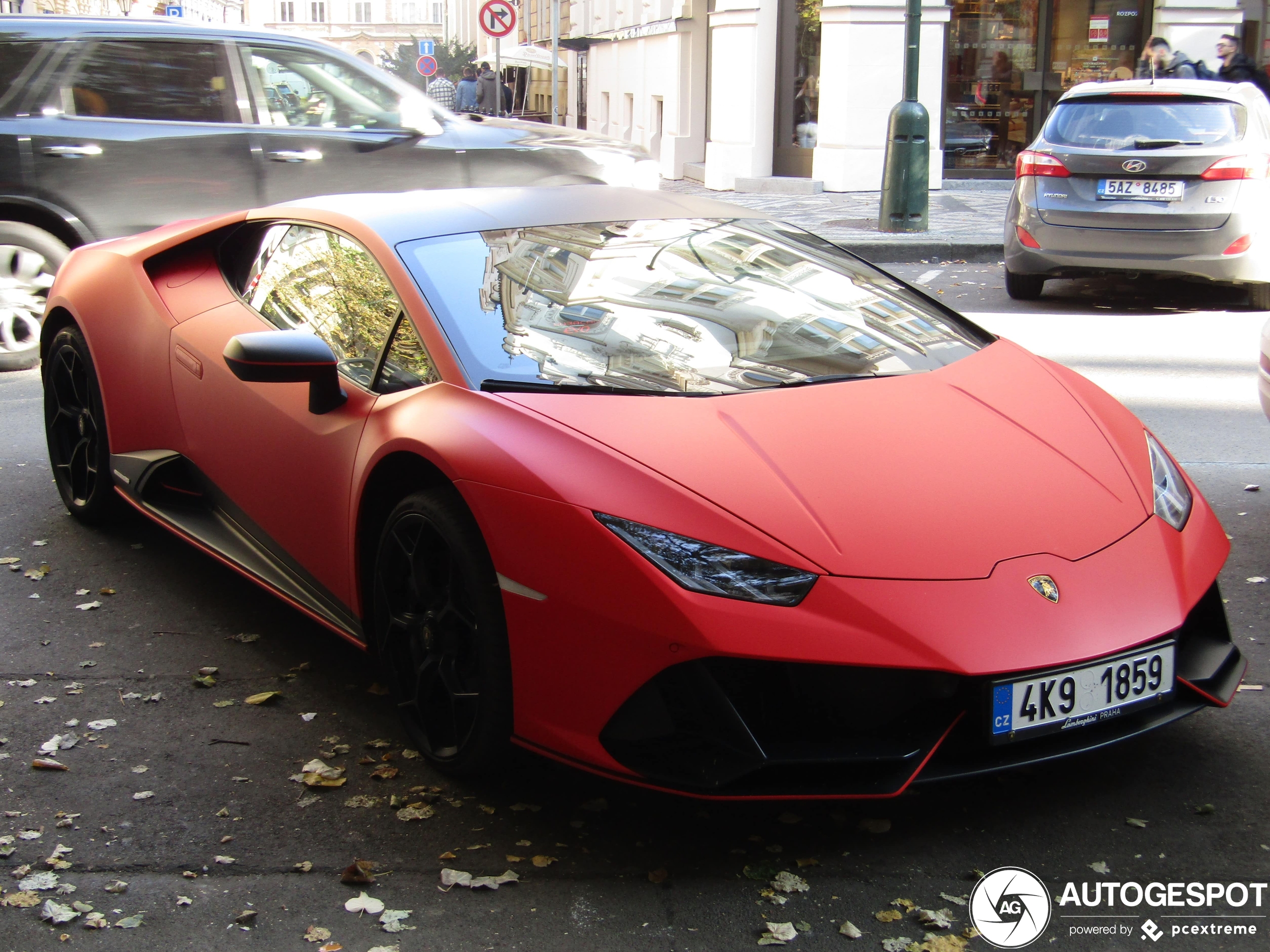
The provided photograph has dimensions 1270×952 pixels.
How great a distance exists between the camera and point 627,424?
2922mm

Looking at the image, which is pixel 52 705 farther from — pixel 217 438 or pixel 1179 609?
pixel 1179 609

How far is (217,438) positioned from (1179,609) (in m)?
2.60

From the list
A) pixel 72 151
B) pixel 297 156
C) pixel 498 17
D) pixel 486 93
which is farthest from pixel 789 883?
pixel 486 93

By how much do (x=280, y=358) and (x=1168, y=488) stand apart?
208 cm

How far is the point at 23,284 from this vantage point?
7723 mm

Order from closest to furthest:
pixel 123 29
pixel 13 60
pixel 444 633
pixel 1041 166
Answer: pixel 444 633 → pixel 13 60 → pixel 123 29 → pixel 1041 166

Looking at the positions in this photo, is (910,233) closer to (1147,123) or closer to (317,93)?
(1147,123)

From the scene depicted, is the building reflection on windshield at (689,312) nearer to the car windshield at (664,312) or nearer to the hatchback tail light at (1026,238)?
the car windshield at (664,312)

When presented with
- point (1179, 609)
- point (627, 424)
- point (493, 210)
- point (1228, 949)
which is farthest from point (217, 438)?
point (1228, 949)

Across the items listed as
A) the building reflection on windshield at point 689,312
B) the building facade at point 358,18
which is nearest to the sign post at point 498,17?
the building reflection on windshield at point 689,312

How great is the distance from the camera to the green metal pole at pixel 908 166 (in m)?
13.1

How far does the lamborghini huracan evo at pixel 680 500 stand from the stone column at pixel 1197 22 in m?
15.5

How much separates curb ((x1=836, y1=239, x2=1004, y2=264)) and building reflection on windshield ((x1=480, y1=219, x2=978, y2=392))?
862cm

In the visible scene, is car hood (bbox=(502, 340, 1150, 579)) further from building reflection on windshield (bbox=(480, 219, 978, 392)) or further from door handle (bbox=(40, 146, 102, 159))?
door handle (bbox=(40, 146, 102, 159))
